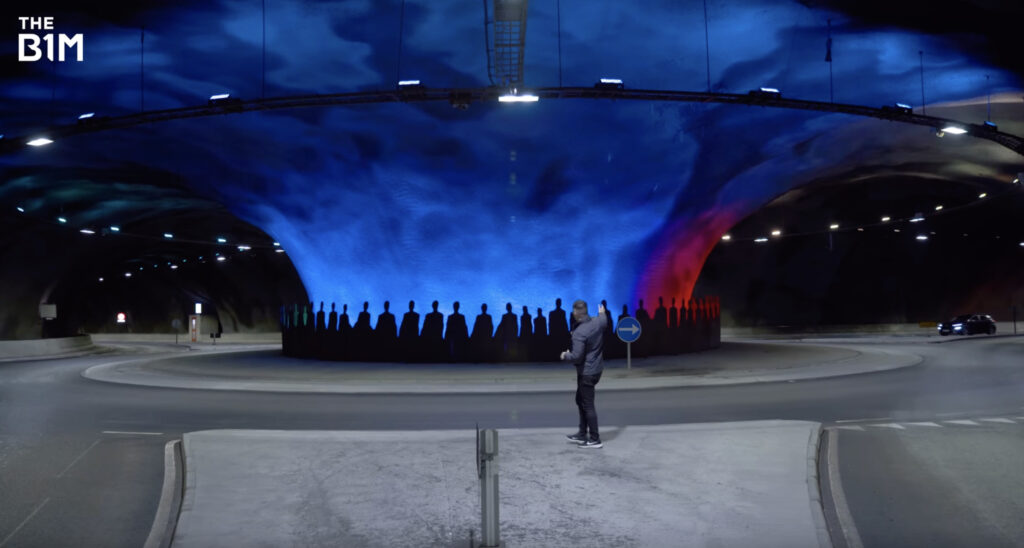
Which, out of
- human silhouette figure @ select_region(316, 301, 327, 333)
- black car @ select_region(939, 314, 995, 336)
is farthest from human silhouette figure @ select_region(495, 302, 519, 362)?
black car @ select_region(939, 314, 995, 336)

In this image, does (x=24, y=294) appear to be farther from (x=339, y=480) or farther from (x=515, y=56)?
(x=339, y=480)

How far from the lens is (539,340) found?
82.0 feet

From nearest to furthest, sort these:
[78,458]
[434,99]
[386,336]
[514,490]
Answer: [514,490] → [78,458] → [434,99] → [386,336]

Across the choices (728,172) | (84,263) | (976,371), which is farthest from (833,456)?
(84,263)

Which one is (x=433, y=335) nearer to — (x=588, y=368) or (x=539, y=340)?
(x=539, y=340)

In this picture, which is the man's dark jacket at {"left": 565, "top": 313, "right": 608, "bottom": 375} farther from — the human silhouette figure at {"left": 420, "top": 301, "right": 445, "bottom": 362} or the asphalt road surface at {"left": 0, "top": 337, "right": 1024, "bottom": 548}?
the human silhouette figure at {"left": 420, "top": 301, "right": 445, "bottom": 362}

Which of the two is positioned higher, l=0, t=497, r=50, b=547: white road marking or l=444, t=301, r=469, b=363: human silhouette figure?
l=444, t=301, r=469, b=363: human silhouette figure

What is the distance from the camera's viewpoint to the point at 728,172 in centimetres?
2441

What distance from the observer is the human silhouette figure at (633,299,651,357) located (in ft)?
86.5

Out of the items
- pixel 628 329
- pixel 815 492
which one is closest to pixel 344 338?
pixel 628 329

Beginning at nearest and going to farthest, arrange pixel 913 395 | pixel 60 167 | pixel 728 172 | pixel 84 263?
1. pixel 913 395
2. pixel 728 172
3. pixel 60 167
4. pixel 84 263

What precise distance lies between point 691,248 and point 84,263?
34.7 meters

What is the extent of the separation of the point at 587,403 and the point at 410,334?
1715 centimetres

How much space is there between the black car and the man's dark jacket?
136ft
